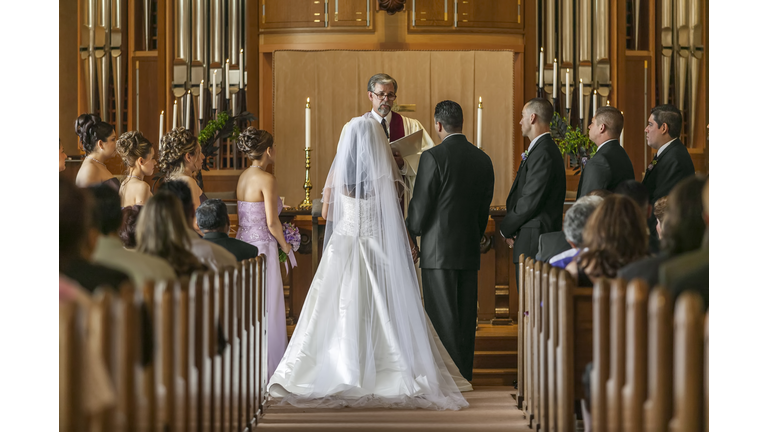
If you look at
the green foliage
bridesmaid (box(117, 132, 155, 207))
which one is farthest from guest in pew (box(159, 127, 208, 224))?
the green foliage

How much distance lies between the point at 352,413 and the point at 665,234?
187 centimetres

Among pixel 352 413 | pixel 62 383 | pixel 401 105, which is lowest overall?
pixel 352 413

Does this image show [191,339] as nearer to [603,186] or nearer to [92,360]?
[92,360]

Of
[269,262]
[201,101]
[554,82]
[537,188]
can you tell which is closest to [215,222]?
[269,262]

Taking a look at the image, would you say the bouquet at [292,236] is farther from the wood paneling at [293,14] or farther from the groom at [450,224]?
the wood paneling at [293,14]

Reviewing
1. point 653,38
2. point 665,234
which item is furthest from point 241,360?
point 653,38

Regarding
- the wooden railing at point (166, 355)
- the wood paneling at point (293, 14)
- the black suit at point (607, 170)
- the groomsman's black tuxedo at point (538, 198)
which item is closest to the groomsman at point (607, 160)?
the black suit at point (607, 170)

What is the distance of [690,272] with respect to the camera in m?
2.06

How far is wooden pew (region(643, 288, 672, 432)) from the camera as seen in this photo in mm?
1925

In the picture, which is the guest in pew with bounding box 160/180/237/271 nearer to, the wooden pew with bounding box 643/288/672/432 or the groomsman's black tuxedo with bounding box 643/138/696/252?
the wooden pew with bounding box 643/288/672/432

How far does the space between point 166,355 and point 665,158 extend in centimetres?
224

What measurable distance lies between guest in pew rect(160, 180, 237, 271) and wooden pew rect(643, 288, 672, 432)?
141 cm

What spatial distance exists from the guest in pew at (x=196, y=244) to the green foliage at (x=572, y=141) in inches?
144

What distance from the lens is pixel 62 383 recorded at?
172 centimetres
